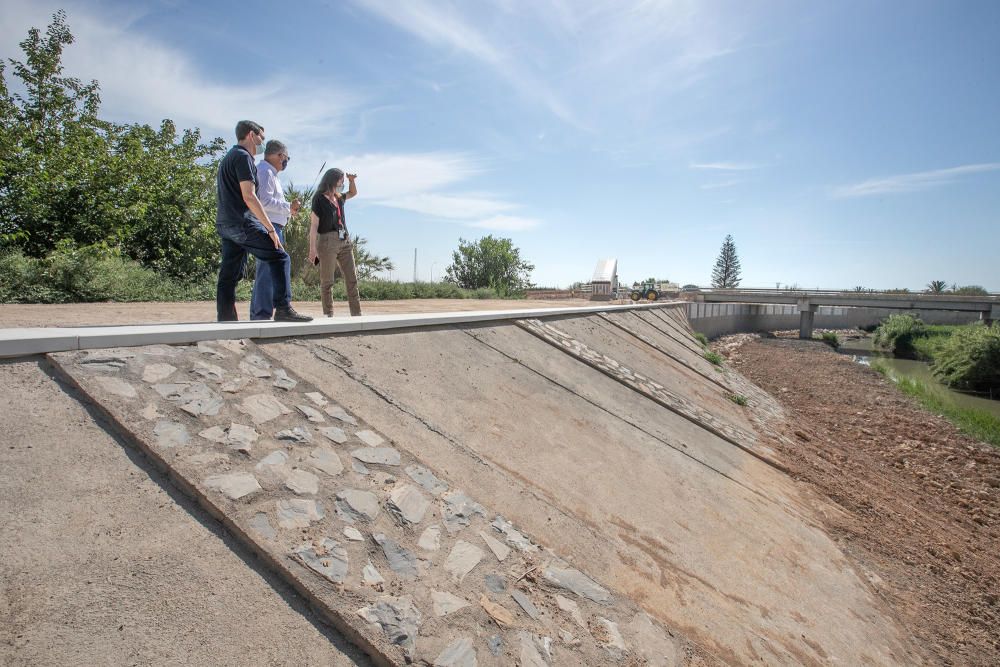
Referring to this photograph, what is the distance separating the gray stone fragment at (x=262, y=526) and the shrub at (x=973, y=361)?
28368 millimetres

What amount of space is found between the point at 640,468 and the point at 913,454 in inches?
386

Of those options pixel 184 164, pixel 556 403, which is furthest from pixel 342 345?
pixel 184 164

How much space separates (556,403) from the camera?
4621 millimetres

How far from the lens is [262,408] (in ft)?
A: 8.26

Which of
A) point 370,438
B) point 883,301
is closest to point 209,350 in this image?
point 370,438

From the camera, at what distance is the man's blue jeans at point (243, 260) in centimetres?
405

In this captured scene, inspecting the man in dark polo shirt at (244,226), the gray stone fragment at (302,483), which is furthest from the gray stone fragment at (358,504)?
the man in dark polo shirt at (244,226)

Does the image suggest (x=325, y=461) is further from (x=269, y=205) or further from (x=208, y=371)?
(x=269, y=205)

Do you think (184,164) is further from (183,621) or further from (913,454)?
(913,454)

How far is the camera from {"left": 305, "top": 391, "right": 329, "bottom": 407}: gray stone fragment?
9.16 ft

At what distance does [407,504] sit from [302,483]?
0.49m

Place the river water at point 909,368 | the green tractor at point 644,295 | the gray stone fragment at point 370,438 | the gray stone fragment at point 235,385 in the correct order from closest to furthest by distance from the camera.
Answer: the gray stone fragment at point 235,385
the gray stone fragment at point 370,438
the river water at point 909,368
the green tractor at point 644,295

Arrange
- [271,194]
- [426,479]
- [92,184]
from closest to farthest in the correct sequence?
[426,479]
[271,194]
[92,184]

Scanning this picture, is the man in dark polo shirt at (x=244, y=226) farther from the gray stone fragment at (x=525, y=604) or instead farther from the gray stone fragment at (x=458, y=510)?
the gray stone fragment at (x=525, y=604)
